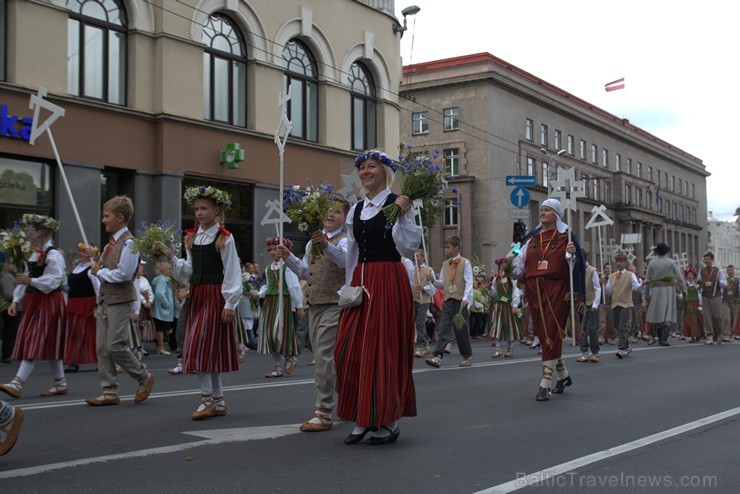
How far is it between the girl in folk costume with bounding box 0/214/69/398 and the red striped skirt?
0.16 metres

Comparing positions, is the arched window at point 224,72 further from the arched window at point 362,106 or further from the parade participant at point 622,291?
the parade participant at point 622,291

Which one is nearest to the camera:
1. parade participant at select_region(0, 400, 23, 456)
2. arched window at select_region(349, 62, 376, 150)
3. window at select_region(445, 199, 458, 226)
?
parade participant at select_region(0, 400, 23, 456)

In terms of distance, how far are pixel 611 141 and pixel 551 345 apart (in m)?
66.3

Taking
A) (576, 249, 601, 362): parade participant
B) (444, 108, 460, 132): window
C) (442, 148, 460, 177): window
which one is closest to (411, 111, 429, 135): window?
(444, 108, 460, 132): window

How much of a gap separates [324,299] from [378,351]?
76.7 inches

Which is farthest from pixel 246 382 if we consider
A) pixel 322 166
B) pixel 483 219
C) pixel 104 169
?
pixel 483 219

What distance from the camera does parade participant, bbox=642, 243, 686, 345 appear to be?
2048cm

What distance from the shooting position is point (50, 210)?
19.0 m

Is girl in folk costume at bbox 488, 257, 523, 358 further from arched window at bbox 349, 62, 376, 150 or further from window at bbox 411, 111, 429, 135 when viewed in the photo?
window at bbox 411, 111, 429, 135

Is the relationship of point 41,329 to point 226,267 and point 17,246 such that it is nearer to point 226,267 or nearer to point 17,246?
point 17,246

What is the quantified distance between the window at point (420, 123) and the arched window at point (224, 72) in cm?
3358

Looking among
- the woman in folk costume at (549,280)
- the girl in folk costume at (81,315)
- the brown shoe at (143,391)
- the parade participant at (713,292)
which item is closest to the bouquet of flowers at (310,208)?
the brown shoe at (143,391)

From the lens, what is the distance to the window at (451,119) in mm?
55062

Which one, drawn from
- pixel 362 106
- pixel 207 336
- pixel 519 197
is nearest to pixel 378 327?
pixel 207 336
